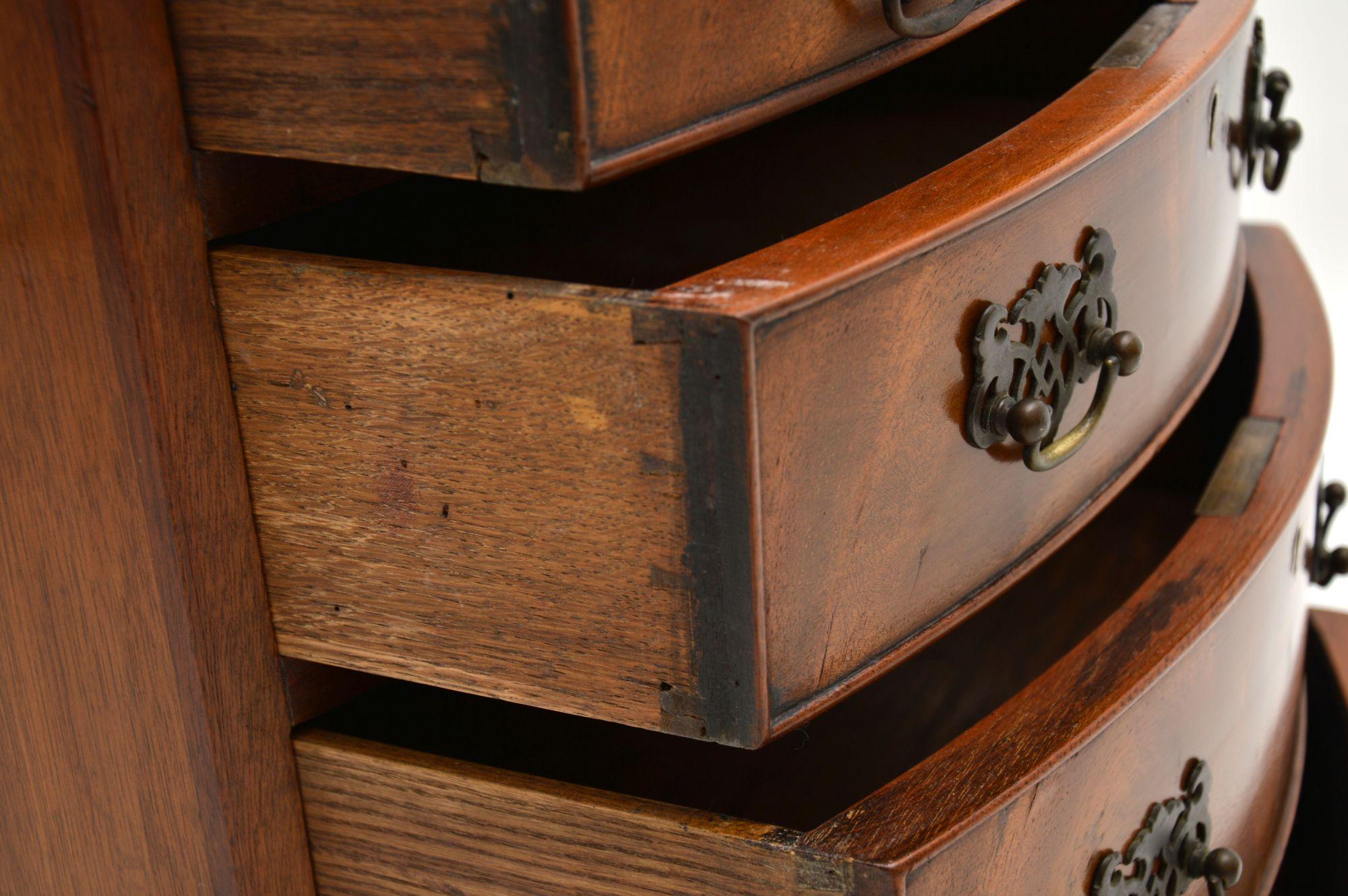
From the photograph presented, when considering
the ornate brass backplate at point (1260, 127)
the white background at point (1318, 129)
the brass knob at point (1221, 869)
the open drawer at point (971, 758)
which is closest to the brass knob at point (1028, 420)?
the open drawer at point (971, 758)

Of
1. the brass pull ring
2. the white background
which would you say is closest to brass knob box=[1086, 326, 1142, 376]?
the brass pull ring

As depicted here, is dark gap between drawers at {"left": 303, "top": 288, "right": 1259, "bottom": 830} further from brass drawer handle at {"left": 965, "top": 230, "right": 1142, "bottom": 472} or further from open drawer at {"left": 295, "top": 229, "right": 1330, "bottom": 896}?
brass drawer handle at {"left": 965, "top": 230, "right": 1142, "bottom": 472}

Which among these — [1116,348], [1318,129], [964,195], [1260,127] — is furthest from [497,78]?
[1318,129]

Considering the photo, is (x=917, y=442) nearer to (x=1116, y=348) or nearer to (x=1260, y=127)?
(x=1116, y=348)

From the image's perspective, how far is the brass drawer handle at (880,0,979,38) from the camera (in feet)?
1.69

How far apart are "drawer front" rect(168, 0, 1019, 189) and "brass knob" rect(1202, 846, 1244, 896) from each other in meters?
0.39

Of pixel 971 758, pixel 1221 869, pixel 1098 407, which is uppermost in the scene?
pixel 1098 407

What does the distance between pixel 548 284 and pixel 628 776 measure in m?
0.31

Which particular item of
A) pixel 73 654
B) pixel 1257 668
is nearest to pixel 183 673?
Result: pixel 73 654

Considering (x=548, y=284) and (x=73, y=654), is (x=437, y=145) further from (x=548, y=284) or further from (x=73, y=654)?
(x=73, y=654)

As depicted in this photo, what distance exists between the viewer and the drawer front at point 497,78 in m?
0.42

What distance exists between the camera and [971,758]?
565 mm

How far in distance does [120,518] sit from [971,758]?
12.9 inches

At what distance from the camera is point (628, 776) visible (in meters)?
0.70
